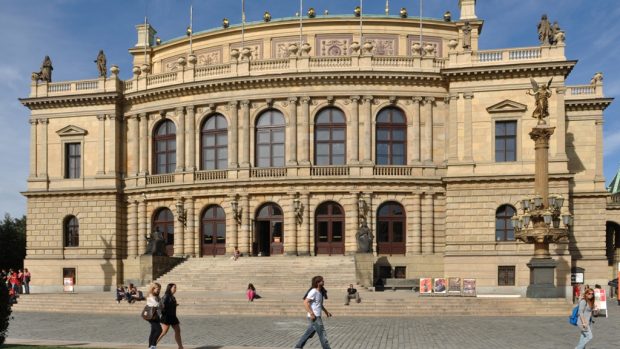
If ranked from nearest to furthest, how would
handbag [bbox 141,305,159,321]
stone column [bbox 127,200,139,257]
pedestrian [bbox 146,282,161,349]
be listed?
handbag [bbox 141,305,159,321], pedestrian [bbox 146,282,161,349], stone column [bbox 127,200,139,257]

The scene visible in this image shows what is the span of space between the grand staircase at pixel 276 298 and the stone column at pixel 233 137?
731 centimetres

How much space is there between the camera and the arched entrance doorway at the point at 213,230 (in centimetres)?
5075

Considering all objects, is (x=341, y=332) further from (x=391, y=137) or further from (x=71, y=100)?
(x=71, y=100)

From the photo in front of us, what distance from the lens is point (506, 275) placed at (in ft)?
151

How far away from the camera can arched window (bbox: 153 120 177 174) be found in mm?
Result: 53344

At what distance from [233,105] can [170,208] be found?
31.2 feet

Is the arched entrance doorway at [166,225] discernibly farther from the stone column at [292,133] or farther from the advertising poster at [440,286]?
the advertising poster at [440,286]

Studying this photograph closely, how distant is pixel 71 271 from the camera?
5353 cm

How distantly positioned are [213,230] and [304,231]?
7.34m

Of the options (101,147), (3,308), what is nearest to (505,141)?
(101,147)

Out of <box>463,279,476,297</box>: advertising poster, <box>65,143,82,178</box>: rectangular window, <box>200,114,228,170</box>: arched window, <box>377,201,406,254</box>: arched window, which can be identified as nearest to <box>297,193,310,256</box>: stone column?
<box>377,201,406,254</box>: arched window

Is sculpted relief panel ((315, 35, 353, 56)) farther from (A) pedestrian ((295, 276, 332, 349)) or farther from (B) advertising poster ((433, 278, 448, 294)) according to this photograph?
(A) pedestrian ((295, 276, 332, 349))

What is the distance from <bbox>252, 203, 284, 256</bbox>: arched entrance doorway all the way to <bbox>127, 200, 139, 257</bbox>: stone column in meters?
10.3

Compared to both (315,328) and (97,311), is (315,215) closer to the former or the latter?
(97,311)
